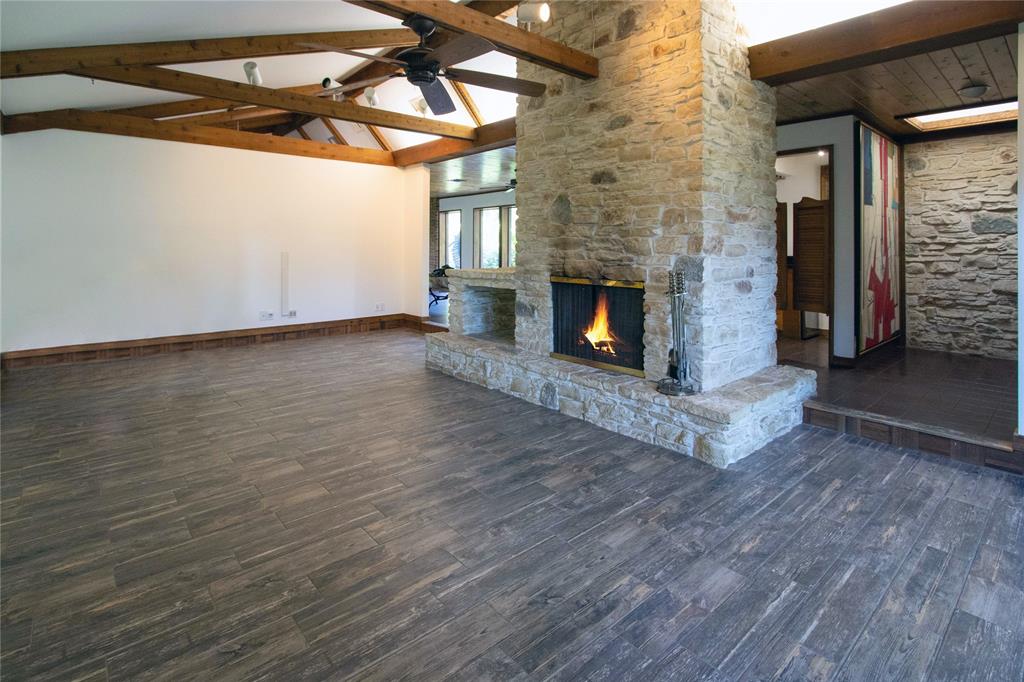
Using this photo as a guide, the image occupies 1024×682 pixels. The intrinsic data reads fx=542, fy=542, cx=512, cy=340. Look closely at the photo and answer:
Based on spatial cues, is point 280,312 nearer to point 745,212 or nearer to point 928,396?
point 745,212

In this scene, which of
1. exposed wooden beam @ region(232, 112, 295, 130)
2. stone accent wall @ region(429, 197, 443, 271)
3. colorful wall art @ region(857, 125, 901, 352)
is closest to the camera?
colorful wall art @ region(857, 125, 901, 352)

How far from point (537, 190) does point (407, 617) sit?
3992 millimetres

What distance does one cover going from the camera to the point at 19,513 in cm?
289

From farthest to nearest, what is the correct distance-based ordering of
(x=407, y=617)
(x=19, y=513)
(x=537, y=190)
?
(x=537, y=190) < (x=19, y=513) < (x=407, y=617)

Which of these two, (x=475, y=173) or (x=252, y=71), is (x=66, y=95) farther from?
(x=475, y=173)

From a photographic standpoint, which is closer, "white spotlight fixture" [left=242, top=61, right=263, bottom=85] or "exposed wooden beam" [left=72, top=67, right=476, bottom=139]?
"exposed wooden beam" [left=72, top=67, right=476, bottom=139]

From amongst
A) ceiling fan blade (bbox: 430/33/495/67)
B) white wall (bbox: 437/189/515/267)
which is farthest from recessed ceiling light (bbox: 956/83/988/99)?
white wall (bbox: 437/189/515/267)

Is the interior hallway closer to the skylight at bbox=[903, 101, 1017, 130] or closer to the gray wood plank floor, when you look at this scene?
the gray wood plank floor

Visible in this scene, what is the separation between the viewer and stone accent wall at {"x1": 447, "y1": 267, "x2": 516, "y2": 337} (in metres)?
6.50

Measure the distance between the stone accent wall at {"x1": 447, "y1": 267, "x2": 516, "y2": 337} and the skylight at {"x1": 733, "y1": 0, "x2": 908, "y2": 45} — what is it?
342cm

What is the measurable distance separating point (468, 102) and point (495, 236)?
22.2 feet

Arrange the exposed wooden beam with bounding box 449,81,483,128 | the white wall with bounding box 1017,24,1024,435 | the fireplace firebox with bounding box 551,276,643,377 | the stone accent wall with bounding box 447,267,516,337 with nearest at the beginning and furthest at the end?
the white wall with bounding box 1017,24,1024,435
the fireplace firebox with bounding box 551,276,643,377
the stone accent wall with bounding box 447,267,516,337
the exposed wooden beam with bounding box 449,81,483,128

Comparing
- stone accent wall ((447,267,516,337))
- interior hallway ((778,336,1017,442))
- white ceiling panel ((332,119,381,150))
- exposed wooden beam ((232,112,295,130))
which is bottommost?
interior hallway ((778,336,1017,442))

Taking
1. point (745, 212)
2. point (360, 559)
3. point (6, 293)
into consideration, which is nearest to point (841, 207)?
point (745, 212)
